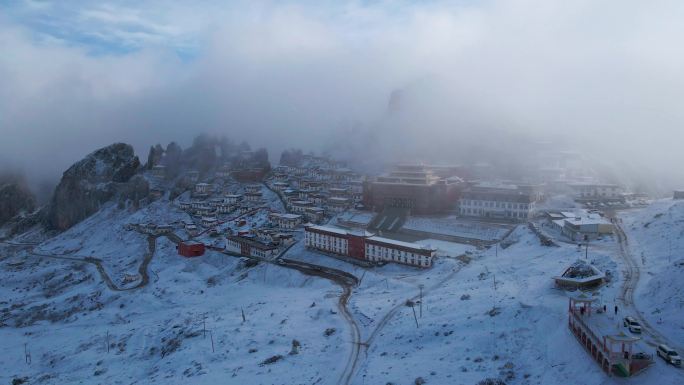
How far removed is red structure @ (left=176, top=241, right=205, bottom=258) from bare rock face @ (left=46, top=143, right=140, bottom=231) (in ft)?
165

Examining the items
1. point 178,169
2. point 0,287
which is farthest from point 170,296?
point 178,169

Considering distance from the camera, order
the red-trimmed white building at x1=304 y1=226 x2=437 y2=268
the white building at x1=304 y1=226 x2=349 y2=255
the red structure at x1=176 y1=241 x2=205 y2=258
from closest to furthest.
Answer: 1. the red-trimmed white building at x1=304 y1=226 x2=437 y2=268
2. the white building at x1=304 y1=226 x2=349 y2=255
3. the red structure at x1=176 y1=241 x2=205 y2=258

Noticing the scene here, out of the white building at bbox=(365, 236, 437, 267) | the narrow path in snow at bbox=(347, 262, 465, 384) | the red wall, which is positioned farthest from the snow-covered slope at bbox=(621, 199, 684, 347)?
the red wall

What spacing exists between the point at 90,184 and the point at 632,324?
11822cm

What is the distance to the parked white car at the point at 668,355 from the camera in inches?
898

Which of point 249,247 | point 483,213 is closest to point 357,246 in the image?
point 249,247

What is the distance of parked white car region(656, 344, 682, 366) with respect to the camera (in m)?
22.8

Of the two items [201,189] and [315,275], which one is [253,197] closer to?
[201,189]

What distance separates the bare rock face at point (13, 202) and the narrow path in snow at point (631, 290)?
138 metres

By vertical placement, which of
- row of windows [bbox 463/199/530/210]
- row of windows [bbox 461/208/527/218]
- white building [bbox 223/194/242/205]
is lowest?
white building [bbox 223/194/242/205]

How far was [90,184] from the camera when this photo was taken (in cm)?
11806

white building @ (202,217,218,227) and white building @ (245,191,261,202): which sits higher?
white building @ (245,191,261,202)

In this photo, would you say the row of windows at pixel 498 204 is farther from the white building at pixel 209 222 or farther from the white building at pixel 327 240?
the white building at pixel 209 222

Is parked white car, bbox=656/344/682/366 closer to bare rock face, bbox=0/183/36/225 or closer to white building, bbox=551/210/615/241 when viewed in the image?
white building, bbox=551/210/615/241
